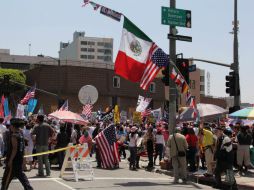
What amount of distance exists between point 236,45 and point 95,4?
11971 millimetres

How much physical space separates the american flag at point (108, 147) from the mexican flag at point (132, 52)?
3.88m

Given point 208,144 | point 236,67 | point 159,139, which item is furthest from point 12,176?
point 236,67

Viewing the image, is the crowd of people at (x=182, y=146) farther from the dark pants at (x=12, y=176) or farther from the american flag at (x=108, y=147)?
the dark pants at (x=12, y=176)

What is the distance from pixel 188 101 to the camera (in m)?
17.4

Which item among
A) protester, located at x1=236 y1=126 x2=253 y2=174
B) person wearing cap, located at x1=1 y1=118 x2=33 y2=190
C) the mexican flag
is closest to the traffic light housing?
protester, located at x1=236 y1=126 x2=253 y2=174

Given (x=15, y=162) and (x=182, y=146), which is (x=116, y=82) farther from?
(x=15, y=162)

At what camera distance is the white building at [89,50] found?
483ft

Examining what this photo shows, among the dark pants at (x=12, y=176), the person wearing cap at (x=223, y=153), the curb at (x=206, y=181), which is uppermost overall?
the person wearing cap at (x=223, y=153)

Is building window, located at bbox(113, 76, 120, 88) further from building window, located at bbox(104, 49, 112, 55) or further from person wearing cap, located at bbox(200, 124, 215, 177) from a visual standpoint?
building window, located at bbox(104, 49, 112, 55)

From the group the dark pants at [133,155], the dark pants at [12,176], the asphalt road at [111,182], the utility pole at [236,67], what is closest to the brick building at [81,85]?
the utility pole at [236,67]

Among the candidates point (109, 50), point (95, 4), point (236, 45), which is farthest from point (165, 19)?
point (109, 50)

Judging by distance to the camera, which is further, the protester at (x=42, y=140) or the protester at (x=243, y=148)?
the protester at (x=243, y=148)

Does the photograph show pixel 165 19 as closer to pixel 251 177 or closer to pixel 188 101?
pixel 188 101

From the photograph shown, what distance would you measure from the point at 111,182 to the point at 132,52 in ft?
13.9
